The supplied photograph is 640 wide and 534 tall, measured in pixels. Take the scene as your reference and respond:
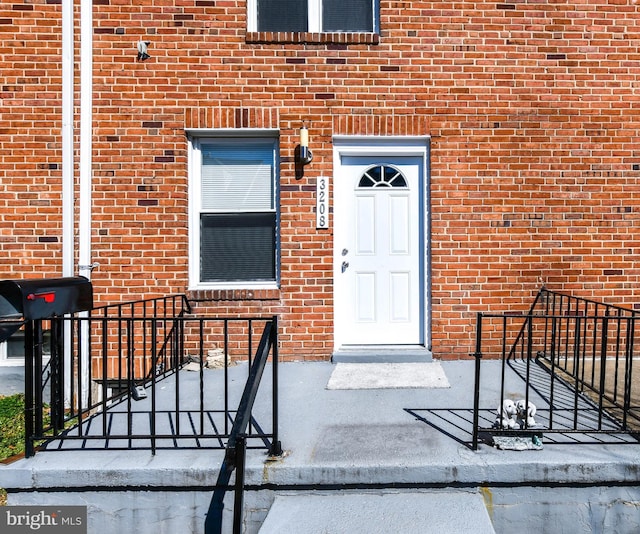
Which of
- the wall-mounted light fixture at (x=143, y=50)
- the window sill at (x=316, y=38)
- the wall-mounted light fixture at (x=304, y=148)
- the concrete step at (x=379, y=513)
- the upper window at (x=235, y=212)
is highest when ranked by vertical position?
the window sill at (x=316, y=38)

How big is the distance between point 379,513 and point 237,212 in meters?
3.59

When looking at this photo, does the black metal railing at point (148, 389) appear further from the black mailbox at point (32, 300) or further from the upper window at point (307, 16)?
the upper window at point (307, 16)

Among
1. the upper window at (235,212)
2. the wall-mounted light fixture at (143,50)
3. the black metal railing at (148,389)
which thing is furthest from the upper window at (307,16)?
the black metal railing at (148,389)

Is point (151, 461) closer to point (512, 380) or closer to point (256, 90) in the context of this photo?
point (512, 380)

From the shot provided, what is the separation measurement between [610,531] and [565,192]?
11.5 ft

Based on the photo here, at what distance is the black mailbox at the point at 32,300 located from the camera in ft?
10.0

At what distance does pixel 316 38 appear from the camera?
4.88 metres

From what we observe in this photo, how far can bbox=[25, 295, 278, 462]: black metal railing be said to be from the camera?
2812mm

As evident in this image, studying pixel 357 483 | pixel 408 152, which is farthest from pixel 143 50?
pixel 357 483

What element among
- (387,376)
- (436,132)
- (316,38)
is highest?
(316,38)

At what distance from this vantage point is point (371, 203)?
16.6 feet

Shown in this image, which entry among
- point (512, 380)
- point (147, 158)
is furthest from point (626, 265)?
point (147, 158)

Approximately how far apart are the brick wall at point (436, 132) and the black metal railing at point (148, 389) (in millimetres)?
499

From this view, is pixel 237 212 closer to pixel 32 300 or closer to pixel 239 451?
pixel 32 300
